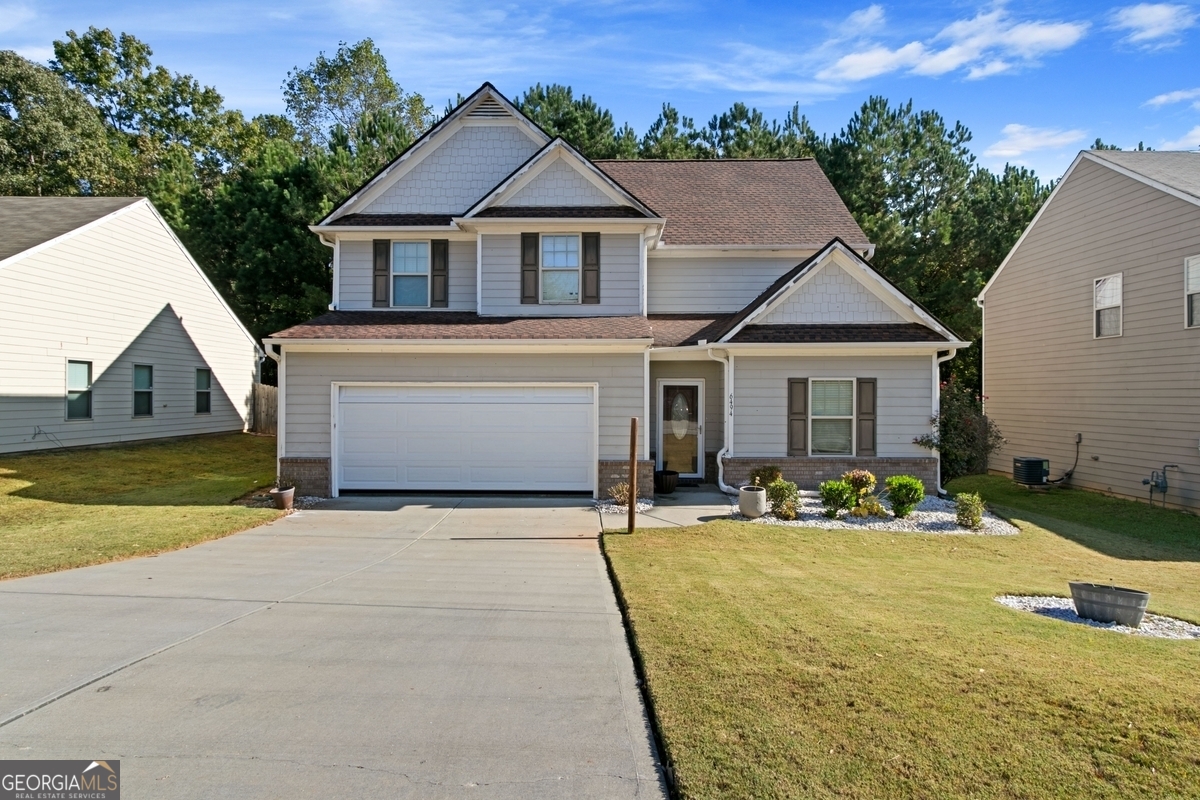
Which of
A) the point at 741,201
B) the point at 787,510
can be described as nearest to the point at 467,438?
the point at 787,510

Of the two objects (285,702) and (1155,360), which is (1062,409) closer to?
(1155,360)

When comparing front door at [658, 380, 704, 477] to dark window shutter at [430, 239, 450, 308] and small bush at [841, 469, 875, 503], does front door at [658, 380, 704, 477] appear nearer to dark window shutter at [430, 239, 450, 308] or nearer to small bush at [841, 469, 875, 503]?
small bush at [841, 469, 875, 503]

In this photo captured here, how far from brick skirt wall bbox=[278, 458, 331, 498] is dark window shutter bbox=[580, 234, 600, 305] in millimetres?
6456

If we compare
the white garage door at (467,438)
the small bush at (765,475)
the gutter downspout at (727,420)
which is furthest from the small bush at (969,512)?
the white garage door at (467,438)

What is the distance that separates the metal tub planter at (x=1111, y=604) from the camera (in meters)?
6.75

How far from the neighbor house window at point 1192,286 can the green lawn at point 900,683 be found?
6974mm

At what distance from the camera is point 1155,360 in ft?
48.7

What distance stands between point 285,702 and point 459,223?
11.9m

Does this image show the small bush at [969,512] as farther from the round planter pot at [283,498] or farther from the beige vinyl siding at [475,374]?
the round planter pot at [283,498]

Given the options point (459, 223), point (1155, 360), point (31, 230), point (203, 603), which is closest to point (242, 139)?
point (31, 230)

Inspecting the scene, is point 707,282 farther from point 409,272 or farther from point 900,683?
point 900,683

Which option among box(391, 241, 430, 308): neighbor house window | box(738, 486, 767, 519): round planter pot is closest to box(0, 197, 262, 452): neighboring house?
box(391, 241, 430, 308): neighbor house window

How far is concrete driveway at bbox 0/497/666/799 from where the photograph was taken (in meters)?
4.00

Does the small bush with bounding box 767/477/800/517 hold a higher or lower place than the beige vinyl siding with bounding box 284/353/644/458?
lower
